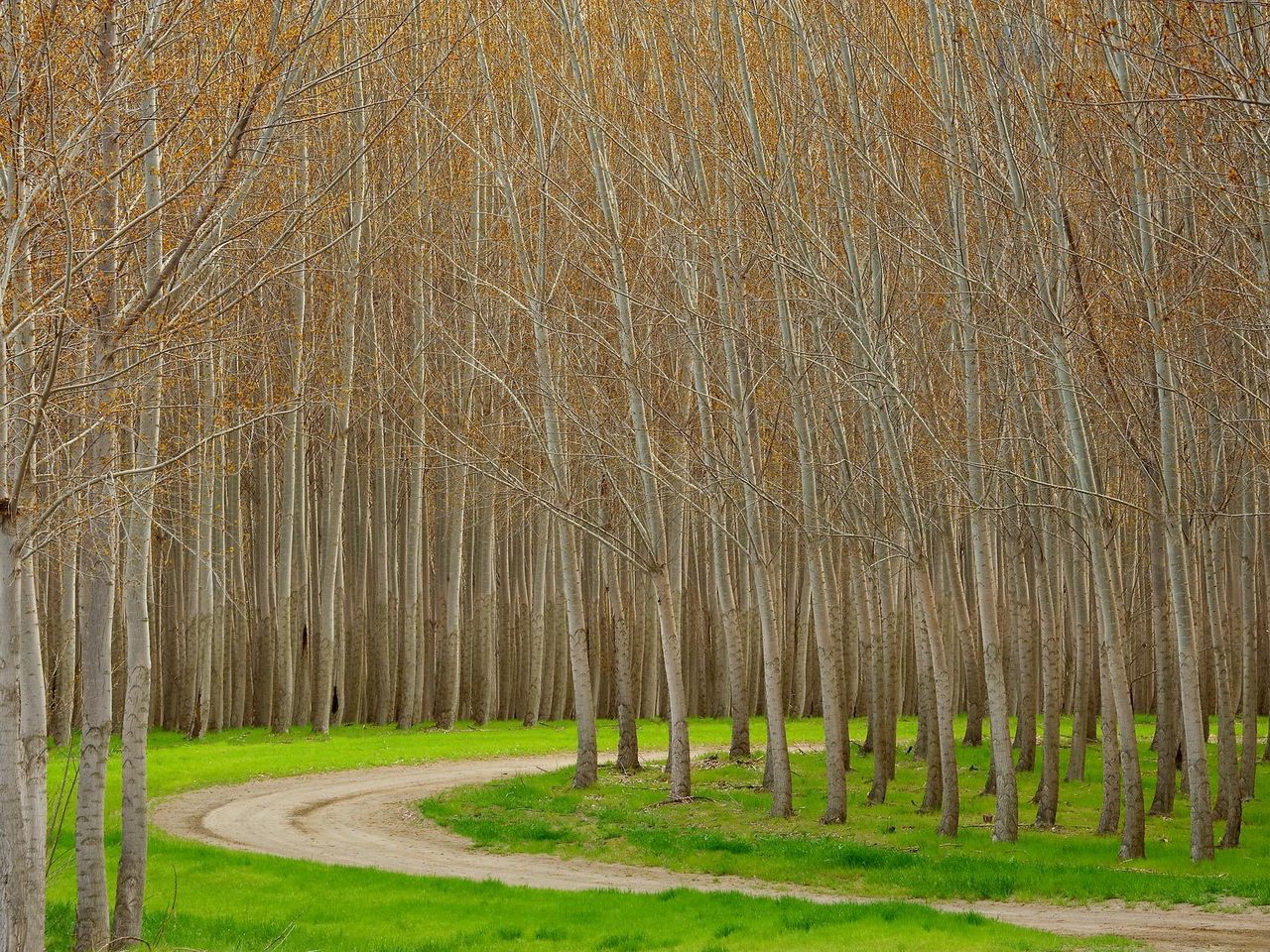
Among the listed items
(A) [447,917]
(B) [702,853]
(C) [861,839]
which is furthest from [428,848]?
(C) [861,839]

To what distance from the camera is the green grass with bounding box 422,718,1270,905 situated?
37.7 feet

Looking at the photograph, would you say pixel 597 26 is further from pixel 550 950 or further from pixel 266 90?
pixel 550 950

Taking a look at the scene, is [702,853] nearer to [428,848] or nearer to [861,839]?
[861,839]

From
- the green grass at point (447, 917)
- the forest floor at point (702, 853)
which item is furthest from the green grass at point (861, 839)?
the green grass at point (447, 917)

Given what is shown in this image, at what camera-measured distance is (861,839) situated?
13.8 m

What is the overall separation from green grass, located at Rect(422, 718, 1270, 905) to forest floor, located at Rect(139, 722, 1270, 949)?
29 millimetres

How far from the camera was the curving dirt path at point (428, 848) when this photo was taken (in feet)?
32.6

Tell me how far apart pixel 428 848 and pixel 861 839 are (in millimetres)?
4611

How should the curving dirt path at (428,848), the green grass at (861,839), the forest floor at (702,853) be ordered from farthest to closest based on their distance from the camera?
the green grass at (861,839) < the curving dirt path at (428,848) < the forest floor at (702,853)

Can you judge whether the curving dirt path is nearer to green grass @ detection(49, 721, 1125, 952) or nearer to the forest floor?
the forest floor

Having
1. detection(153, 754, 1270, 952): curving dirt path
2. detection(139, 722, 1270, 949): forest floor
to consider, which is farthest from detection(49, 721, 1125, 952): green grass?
detection(153, 754, 1270, 952): curving dirt path

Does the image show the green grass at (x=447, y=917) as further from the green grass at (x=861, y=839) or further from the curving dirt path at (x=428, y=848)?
the green grass at (x=861, y=839)

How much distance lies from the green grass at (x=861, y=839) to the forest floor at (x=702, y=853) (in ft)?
0.09

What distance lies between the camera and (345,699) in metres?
30.4
